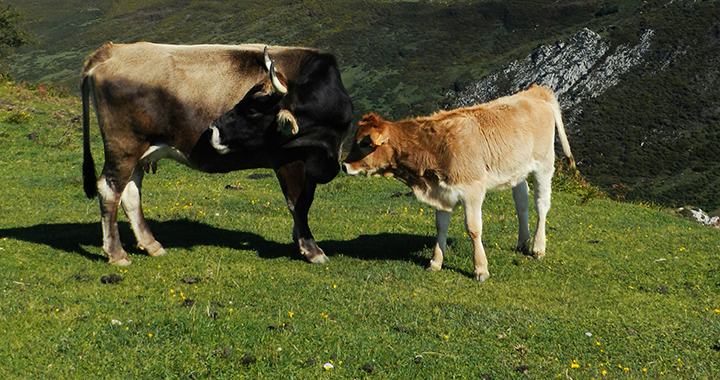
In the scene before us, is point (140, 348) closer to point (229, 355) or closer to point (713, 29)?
point (229, 355)

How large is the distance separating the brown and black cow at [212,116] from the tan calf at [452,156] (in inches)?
27.6

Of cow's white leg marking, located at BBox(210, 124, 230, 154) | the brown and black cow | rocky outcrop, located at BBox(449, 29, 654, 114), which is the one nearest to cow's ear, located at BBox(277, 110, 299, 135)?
the brown and black cow

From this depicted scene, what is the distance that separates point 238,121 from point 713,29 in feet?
262

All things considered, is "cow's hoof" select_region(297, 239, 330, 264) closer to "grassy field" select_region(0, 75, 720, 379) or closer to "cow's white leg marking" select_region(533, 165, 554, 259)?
"grassy field" select_region(0, 75, 720, 379)

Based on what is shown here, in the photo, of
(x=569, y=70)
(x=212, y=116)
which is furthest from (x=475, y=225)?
(x=569, y=70)

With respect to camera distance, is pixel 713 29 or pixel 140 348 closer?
pixel 140 348

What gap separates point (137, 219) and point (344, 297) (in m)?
3.72

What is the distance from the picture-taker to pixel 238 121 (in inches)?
382

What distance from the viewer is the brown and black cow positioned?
9.48 m

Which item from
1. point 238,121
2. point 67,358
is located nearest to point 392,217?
point 238,121

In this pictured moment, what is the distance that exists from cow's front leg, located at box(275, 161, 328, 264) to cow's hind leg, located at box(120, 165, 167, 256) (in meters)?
2.06

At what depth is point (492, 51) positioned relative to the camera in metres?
89.5

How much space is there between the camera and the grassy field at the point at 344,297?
6.45 meters

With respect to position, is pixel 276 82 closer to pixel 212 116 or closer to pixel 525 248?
pixel 212 116
